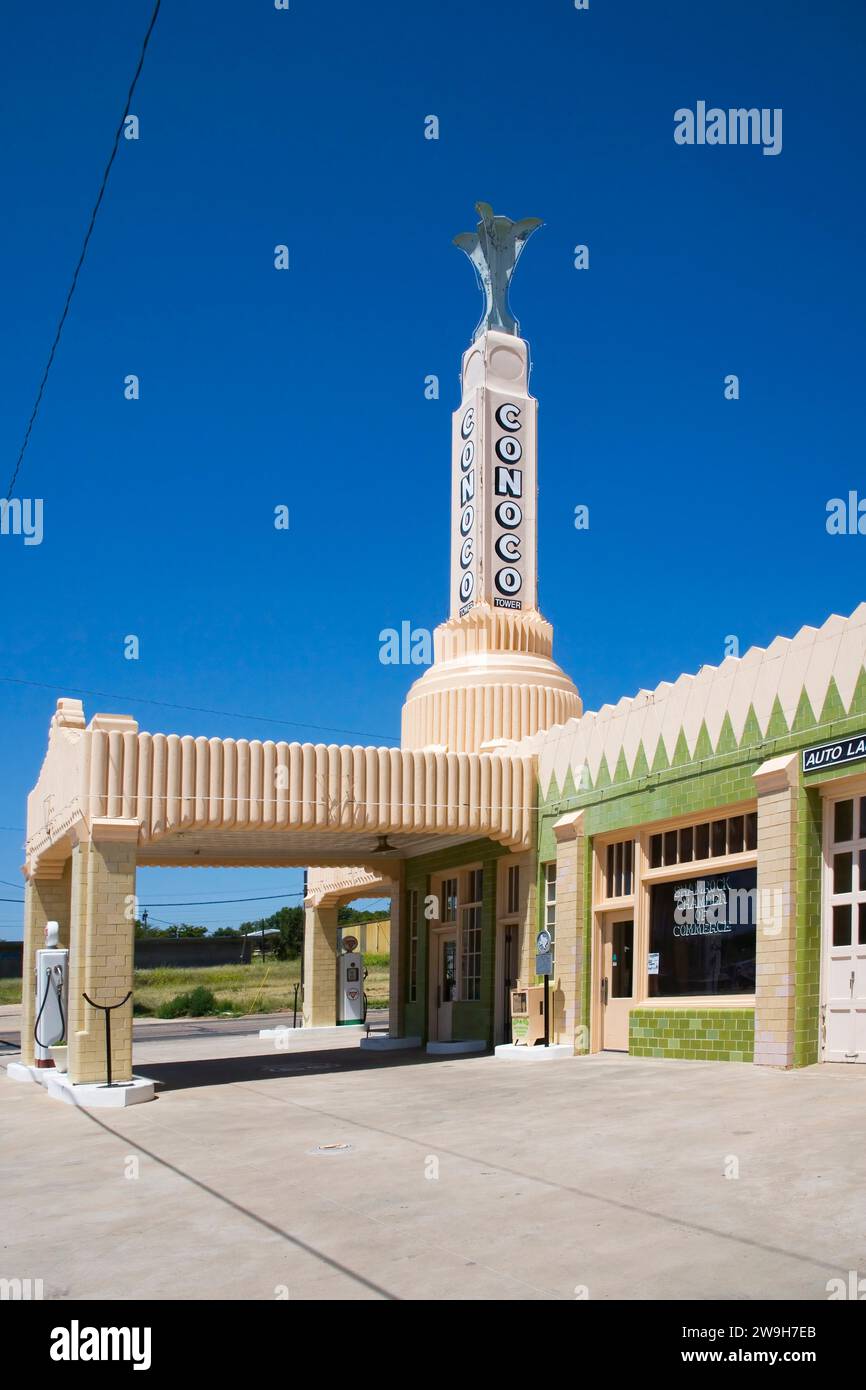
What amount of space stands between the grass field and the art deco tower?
24094mm

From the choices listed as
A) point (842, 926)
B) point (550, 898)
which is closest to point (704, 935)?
point (842, 926)

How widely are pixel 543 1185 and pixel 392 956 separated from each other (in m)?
18.6

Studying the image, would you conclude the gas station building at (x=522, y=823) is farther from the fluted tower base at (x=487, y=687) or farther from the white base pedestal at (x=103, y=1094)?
the white base pedestal at (x=103, y=1094)

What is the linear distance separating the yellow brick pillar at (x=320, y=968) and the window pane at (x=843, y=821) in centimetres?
2099

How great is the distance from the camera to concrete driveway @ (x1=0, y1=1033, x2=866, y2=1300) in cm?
717

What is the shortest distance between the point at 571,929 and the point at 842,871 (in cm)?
608

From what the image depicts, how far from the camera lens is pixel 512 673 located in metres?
24.6

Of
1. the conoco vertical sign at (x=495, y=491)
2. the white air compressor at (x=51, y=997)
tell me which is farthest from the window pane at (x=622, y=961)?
the white air compressor at (x=51, y=997)

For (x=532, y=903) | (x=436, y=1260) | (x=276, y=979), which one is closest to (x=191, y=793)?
(x=532, y=903)

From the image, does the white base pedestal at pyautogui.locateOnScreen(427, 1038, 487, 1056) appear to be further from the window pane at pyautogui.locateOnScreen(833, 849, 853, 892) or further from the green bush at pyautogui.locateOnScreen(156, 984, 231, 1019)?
the green bush at pyautogui.locateOnScreen(156, 984, 231, 1019)

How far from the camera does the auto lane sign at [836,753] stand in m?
14.1

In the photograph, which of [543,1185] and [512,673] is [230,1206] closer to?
[543,1185]

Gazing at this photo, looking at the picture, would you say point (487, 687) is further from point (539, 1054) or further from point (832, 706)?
point (832, 706)

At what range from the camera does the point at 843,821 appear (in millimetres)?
14859
